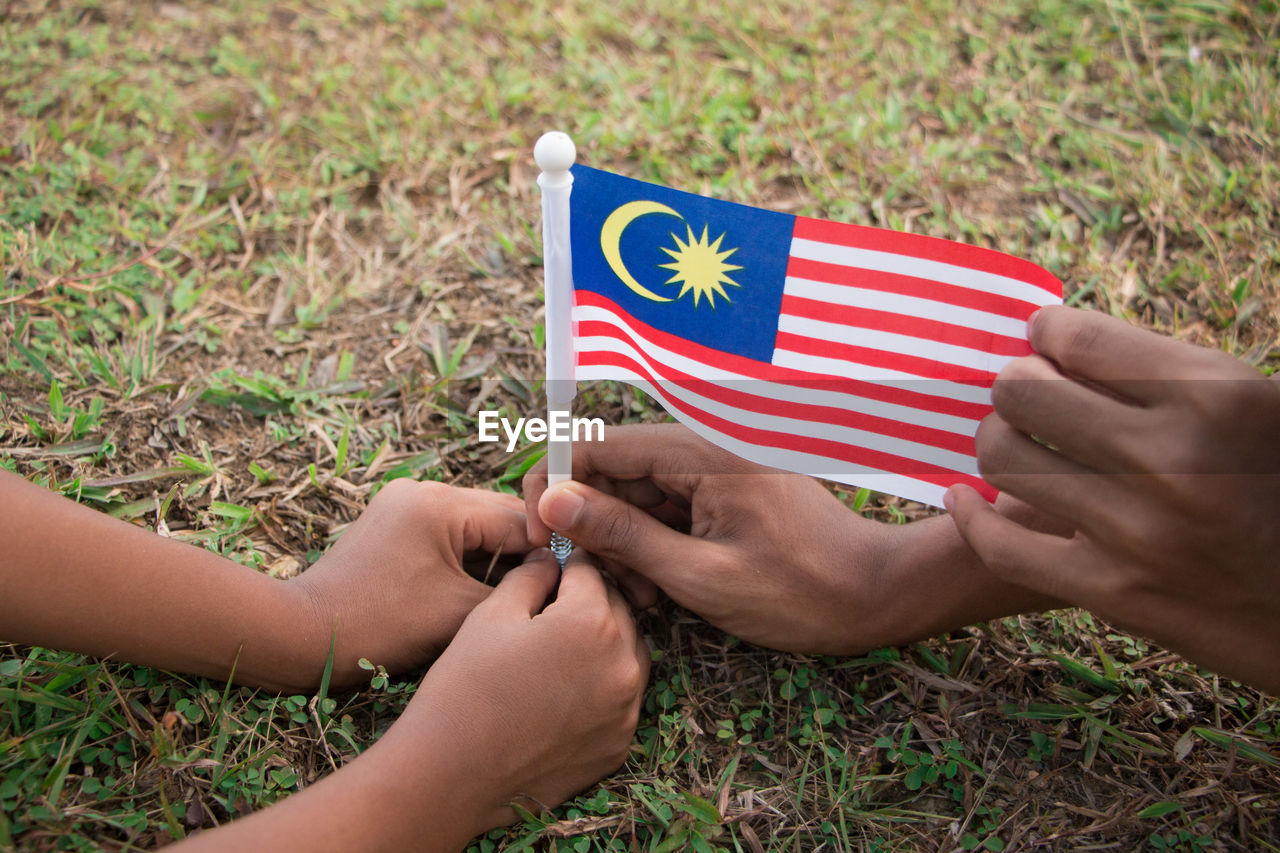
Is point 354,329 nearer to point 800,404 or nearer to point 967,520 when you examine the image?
point 800,404

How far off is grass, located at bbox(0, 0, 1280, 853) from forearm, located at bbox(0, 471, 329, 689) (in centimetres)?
10

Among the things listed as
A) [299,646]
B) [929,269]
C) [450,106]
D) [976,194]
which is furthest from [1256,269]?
[299,646]

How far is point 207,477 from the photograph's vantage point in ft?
6.89

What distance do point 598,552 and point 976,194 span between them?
1.76 m

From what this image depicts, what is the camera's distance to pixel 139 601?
1.57 m

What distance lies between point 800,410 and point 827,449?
0.09 m

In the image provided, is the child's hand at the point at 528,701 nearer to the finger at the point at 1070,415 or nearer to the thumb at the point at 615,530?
the thumb at the point at 615,530

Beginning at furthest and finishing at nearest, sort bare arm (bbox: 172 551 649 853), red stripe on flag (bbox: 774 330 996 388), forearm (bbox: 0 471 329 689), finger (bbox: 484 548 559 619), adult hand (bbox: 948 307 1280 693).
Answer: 1. finger (bbox: 484 548 559 619)
2. red stripe on flag (bbox: 774 330 996 388)
3. forearm (bbox: 0 471 329 689)
4. bare arm (bbox: 172 551 649 853)
5. adult hand (bbox: 948 307 1280 693)

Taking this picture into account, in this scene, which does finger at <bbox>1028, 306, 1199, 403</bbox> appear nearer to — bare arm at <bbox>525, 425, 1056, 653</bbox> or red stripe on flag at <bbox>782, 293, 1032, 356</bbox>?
red stripe on flag at <bbox>782, 293, 1032, 356</bbox>

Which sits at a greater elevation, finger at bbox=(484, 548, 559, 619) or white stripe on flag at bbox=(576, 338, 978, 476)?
white stripe on flag at bbox=(576, 338, 978, 476)

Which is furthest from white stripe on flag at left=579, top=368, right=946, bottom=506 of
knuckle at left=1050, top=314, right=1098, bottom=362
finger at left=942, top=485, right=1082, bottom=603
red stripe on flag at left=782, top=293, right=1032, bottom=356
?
knuckle at left=1050, top=314, right=1098, bottom=362

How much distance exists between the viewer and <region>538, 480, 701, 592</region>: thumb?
174 centimetres

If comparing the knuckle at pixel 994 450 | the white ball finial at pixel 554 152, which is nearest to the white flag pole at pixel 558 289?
the white ball finial at pixel 554 152

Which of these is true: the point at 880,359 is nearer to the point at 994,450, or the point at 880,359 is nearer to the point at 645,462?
the point at 994,450
